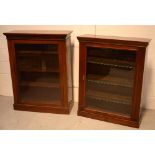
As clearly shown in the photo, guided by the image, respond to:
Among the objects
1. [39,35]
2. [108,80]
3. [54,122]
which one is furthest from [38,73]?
[108,80]

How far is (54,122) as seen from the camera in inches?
103

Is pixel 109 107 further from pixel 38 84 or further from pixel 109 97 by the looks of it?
pixel 38 84

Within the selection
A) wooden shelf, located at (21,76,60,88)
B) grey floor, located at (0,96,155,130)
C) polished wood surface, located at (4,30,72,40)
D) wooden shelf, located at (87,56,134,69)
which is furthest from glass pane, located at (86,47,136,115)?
wooden shelf, located at (21,76,60,88)

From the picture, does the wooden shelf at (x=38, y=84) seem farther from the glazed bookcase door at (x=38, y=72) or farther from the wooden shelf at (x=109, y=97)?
the wooden shelf at (x=109, y=97)

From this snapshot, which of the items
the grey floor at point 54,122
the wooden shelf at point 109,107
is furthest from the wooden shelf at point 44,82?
the wooden shelf at point 109,107

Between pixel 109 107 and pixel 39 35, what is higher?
pixel 39 35

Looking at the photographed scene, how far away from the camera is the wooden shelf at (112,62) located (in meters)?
2.47

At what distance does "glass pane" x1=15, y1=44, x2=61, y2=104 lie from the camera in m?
2.74

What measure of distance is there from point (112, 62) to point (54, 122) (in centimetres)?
95

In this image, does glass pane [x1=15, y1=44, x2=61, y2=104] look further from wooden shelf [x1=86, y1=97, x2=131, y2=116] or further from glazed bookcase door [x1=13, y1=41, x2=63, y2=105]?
wooden shelf [x1=86, y1=97, x2=131, y2=116]

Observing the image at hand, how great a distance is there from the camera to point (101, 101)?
2.75 m

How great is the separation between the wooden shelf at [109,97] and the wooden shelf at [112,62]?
1.19ft

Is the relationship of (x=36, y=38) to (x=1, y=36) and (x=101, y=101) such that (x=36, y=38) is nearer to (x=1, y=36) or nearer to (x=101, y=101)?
(x=1, y=36)

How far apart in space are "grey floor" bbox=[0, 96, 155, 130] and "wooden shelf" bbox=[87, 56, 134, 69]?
665mm
